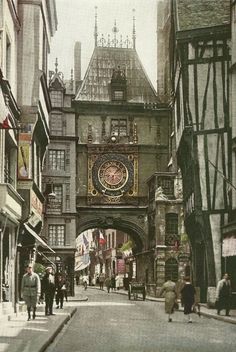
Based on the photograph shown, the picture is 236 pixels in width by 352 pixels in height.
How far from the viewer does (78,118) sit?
58.2 metres

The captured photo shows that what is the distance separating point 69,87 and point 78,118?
2.33m

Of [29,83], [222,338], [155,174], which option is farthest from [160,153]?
[222,338]

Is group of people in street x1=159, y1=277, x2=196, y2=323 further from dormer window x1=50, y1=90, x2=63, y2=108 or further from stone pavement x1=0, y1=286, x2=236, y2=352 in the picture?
dormer window x1=50, y1=90, x2=63, y2=108

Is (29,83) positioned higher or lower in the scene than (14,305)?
higher

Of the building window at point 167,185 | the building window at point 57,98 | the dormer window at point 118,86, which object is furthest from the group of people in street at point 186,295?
the dormer window at point 118,86

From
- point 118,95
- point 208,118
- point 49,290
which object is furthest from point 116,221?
point 49,290

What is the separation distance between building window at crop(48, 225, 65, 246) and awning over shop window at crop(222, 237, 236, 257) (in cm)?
2440

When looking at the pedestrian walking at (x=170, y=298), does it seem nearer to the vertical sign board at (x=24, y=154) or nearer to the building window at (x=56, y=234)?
the vertical sign board at (x=24, y=154)

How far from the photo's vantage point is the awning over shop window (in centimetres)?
3016

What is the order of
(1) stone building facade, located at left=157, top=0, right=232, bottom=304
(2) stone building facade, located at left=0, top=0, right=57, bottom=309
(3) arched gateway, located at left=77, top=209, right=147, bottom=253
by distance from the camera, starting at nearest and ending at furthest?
(2) stone building facade, located at left=0, top=0, right=57, bottom=309, (1) stone building facade, located at left=157, top=0, right=232, bottom=304, (3) arched gateway, located at left=77, top=209, right=147, bottom=253

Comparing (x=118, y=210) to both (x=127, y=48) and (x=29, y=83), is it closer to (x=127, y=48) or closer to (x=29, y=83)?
(x=127, y=48)

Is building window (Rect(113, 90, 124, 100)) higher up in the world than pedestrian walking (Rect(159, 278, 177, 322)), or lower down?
higher up

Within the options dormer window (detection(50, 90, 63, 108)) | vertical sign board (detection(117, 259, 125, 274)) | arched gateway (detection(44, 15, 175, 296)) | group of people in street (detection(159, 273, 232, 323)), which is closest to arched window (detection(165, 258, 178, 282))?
arched gateway (detection(44, 15, 175, 296))

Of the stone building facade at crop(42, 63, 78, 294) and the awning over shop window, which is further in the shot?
the stone building facade at crop(42, 63, 78, 294)
